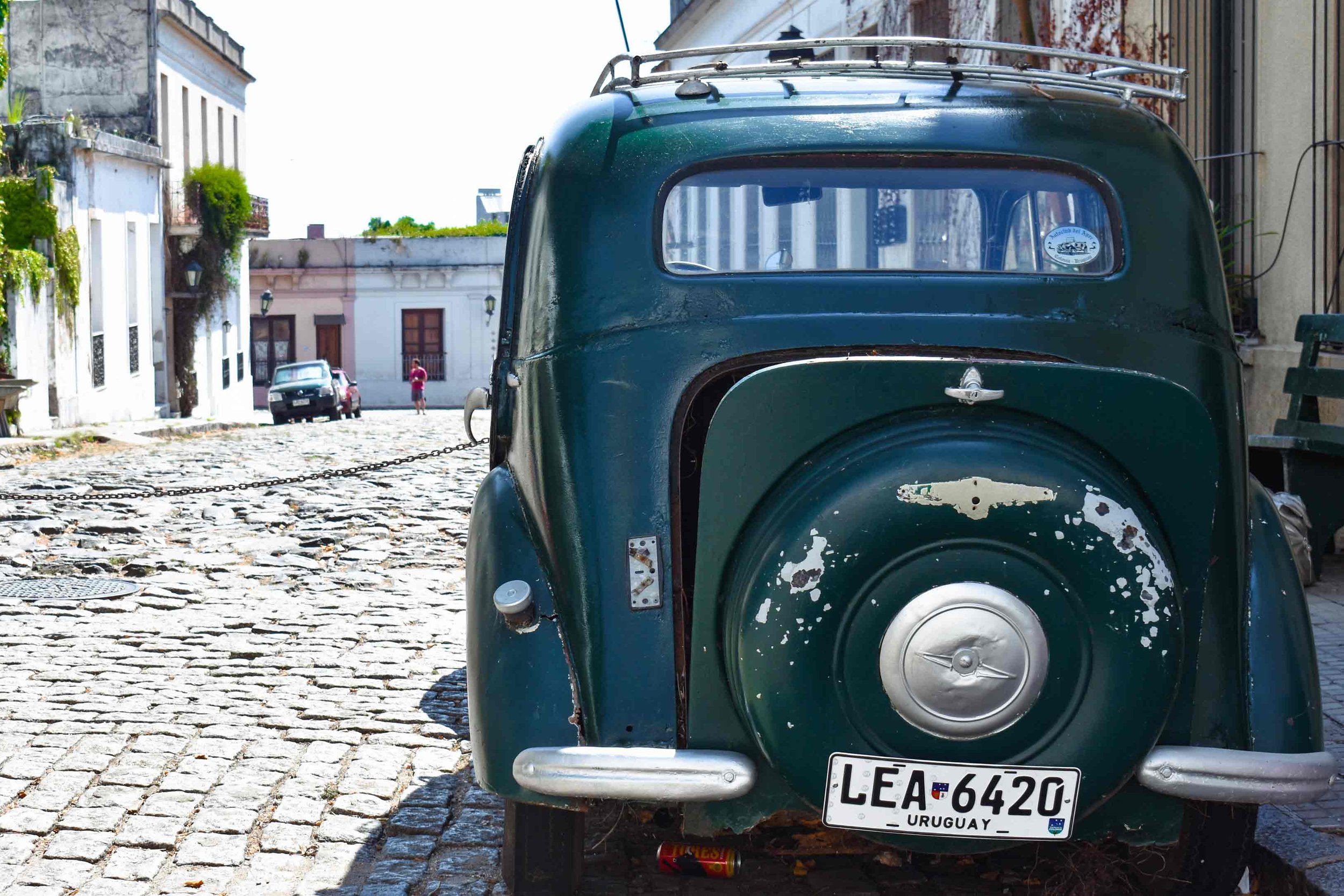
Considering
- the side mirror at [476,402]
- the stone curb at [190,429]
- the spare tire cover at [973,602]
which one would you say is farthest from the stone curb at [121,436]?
the spare tire cover at [973,602]

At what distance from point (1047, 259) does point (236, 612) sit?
512cm

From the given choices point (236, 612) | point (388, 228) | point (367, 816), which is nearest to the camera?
point (367, 816)

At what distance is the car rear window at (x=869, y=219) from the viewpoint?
3.50 metres

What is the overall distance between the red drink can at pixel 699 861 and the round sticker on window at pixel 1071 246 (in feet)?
5.05

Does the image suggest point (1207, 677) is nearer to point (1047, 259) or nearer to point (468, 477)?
point (1047, 259)

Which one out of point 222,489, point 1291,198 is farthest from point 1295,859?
point 222,489

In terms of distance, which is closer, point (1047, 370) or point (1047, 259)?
point (1047, 370)

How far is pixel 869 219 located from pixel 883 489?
3.02 ft

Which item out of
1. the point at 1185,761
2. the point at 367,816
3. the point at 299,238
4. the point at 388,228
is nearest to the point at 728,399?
the point at 1185,761

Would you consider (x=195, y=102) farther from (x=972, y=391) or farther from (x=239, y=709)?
(x=972, y=391)

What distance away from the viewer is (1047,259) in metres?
3.48

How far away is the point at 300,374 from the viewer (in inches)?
1447

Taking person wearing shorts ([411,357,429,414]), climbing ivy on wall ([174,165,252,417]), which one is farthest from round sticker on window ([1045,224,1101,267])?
person wearing shorts ([411,357,429,414])

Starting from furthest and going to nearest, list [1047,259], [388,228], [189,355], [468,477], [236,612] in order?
[388,228], [189,355], [468,477], [236,612], [1047,259]
